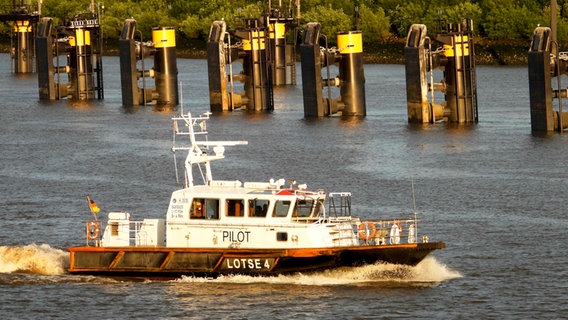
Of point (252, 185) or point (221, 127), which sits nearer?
point (252, 185)

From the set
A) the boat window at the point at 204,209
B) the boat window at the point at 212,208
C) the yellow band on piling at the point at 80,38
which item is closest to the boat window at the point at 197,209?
the boat window at the point at 204,209

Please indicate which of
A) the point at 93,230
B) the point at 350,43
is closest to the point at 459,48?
the point at 350,43

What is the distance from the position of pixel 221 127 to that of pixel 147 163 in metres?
18.7

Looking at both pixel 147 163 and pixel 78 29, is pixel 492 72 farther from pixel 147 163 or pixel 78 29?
pixel 147 163

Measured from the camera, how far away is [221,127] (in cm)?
10312

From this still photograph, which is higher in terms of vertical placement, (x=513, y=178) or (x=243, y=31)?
(x=243, y=31)

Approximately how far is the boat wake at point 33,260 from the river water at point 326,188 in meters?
0.07

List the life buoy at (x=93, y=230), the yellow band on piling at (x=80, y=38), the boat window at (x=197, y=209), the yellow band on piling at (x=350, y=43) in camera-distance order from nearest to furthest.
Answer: the boat window at (x=197, y=209) → the life buoy at (x=93, y=230) → the yellow band on piling at (x=350, y=43) → the yellow band on piling at (x=80, y=38)

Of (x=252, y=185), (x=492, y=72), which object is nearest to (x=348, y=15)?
(x=492, y=72)

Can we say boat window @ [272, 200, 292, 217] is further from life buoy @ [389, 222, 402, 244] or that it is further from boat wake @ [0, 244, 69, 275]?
boat wake @ [0, 244, 69, 275]

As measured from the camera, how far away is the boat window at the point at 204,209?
53.1 metres

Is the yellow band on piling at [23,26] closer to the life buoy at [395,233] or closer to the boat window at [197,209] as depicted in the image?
the boat window at [197,209]

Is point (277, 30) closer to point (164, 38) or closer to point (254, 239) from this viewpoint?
point (164, 38)

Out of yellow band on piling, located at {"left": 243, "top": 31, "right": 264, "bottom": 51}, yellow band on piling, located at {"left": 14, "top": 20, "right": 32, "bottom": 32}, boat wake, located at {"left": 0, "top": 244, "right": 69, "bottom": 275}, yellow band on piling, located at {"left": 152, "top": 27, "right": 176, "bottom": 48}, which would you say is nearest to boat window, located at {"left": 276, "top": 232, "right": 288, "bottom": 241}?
boat wake, located at {"left": 0, "top": 244, "right": 69, "bottom": 275}
